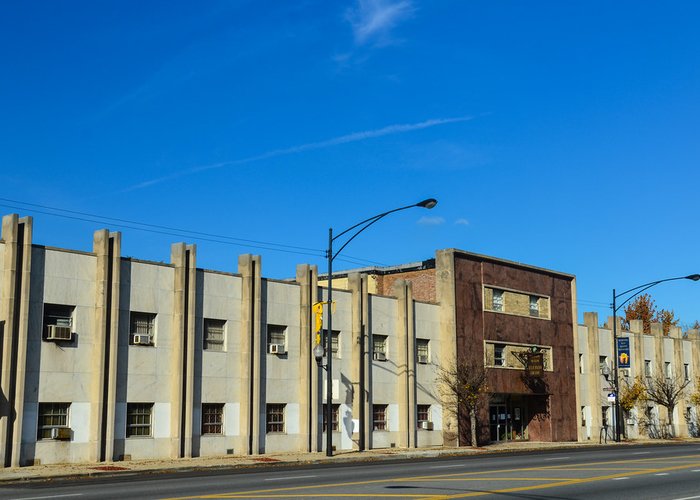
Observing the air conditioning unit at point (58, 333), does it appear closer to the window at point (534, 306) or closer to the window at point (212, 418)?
the window at point (212, 418)

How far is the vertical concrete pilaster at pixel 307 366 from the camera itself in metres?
39.8

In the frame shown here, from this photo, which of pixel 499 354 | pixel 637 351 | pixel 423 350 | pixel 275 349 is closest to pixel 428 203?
pixel 275 349

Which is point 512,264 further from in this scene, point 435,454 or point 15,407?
point 15,407

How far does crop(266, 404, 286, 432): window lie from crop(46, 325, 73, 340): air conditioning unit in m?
10.3

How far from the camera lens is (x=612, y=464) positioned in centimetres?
2811

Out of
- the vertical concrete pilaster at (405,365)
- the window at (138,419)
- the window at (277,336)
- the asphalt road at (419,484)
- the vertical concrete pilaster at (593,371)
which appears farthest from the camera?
the vertical concrete pilaster at (593,371)

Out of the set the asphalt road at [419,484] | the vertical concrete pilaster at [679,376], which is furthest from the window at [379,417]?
the vertical concrete pilaster at [679,376]

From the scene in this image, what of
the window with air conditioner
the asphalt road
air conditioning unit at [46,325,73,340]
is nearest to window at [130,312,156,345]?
the window with air conditioner

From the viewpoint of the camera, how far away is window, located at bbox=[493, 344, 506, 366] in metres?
51.3

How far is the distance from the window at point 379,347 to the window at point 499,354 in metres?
9.00

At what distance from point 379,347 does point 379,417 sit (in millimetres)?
3426

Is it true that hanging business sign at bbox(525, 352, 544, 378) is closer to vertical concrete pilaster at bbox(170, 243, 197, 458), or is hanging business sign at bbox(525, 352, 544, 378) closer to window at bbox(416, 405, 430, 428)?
window at bbox(416, 405, 430, 428)

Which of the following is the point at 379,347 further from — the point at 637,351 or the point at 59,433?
the point at 637,351

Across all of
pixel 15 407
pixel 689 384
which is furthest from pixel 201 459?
pixel 689 384
